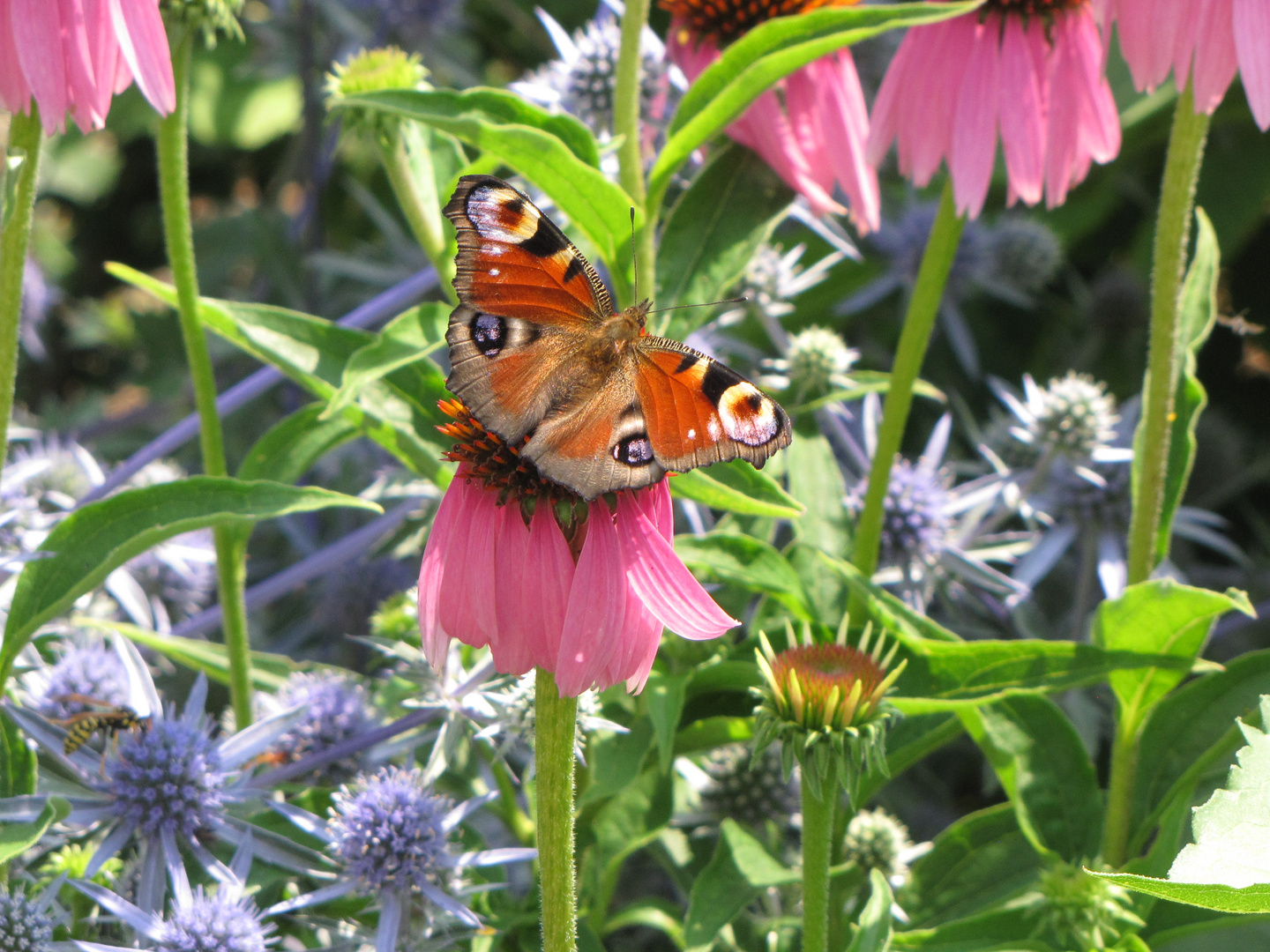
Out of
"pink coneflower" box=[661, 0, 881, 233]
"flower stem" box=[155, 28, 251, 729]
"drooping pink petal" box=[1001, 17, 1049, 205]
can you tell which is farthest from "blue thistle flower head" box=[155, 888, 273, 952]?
"drooping pink petal" box=[1001, 17, 1049, 205]

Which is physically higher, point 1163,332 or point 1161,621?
point 1163,332

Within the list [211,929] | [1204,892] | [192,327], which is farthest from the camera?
[192,327]

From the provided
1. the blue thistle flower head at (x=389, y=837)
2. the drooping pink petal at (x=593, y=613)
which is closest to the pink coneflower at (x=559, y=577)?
the drooping pink petal at (x=593, y=613)

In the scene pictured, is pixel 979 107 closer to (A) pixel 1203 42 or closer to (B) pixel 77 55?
(A) pixel 1203 42

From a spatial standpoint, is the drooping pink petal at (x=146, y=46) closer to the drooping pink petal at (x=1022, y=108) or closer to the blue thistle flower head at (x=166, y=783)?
the blue thistle flower head at (x=166, y=783)

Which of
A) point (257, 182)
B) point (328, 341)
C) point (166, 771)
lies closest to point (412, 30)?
point (257, 182)

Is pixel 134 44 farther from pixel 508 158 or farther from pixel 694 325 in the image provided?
pixel 694 325

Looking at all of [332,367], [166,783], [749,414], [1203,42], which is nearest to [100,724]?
[166,783]
